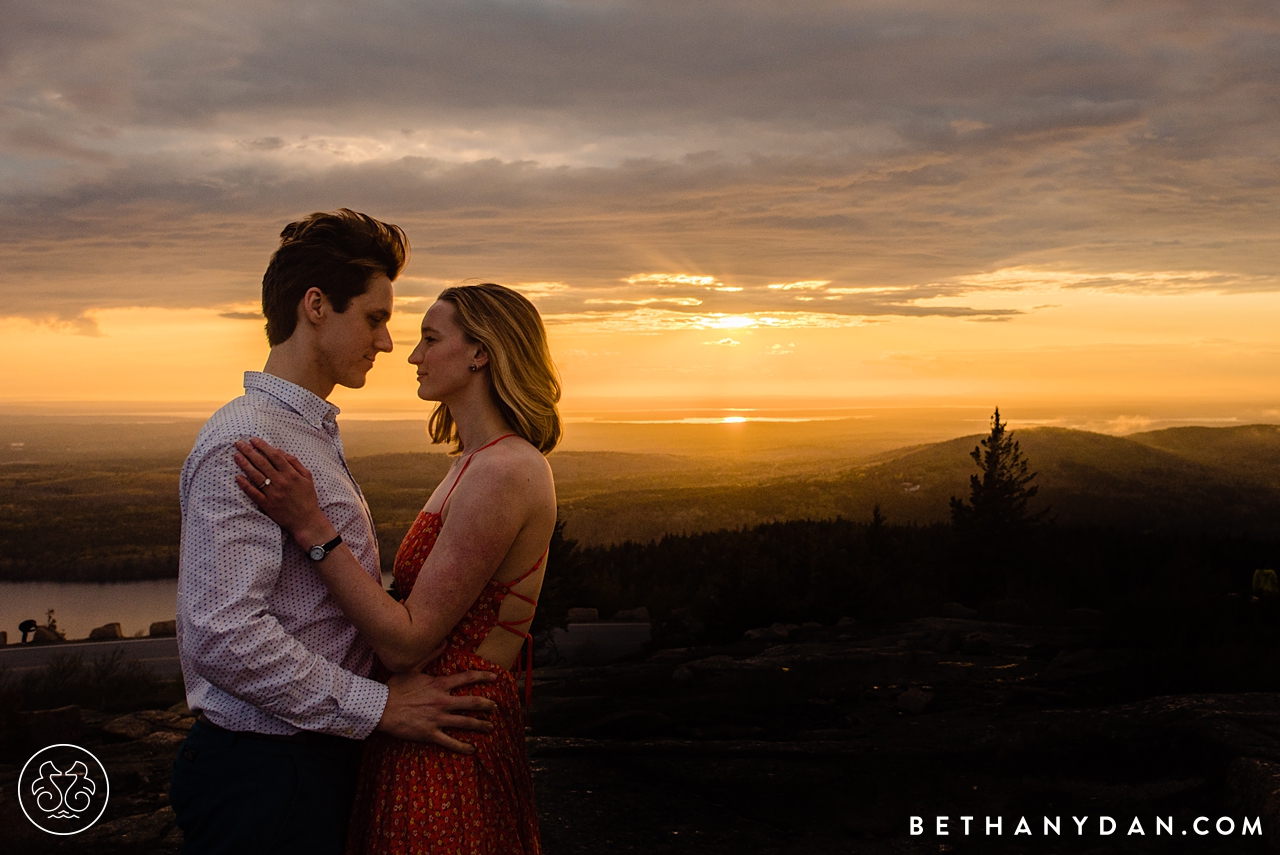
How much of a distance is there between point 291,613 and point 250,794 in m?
0.48

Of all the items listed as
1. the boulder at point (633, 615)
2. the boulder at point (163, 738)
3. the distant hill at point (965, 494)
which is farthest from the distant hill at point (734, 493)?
the boulder at point (163, 738)

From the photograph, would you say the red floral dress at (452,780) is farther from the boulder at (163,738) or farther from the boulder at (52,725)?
the boulder at (52,725)

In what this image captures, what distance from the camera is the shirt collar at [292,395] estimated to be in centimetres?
269

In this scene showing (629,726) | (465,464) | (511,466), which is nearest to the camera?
(511,466)

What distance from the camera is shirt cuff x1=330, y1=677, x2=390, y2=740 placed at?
254 cm

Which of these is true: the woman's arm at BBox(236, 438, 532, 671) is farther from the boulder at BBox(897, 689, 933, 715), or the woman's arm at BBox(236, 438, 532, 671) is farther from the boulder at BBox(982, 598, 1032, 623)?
the boulder at BBox(982, 598, 1032, 623)

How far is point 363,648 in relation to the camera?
2.76 m

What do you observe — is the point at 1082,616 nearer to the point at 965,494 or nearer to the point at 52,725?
the point at 52,725

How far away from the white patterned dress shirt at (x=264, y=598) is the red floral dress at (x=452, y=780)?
0.24 meters

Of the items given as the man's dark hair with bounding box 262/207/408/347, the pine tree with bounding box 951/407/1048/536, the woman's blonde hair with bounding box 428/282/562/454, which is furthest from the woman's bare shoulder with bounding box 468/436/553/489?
the pine tree with bounding box 951/407/1048/536

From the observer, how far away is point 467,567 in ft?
8.87

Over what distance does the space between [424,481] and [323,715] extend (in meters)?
58.1

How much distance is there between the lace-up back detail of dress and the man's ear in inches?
23.8

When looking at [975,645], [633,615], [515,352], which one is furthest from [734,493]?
[515,352]
